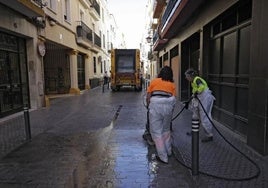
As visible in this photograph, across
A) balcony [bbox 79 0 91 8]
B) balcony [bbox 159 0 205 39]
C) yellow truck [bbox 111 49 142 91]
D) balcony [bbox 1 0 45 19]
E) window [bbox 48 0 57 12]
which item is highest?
balcony [bbox 79 0 91 8]

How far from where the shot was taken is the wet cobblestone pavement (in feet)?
14.2

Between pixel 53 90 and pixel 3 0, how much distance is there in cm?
1207

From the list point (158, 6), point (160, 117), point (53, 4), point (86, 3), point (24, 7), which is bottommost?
point (160, 117)

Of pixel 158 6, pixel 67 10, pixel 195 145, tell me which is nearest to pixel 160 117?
pixel 195 145

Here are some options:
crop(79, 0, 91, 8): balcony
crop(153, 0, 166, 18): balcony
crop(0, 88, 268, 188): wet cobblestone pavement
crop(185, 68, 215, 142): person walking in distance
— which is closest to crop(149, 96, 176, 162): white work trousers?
crop(0, 88, 268, 188): wet cobblestone pavement

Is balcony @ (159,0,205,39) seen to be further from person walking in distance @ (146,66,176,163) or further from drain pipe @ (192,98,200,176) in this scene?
drain pipe @ (192,98,200,176)

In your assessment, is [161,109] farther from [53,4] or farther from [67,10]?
[67,10]

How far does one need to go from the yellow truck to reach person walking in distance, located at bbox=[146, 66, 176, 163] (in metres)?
17.3

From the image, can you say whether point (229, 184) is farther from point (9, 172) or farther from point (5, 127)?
point (5, 127)

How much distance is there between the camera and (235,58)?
7219mm

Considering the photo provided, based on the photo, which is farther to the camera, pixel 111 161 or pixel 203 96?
pixel 203 96

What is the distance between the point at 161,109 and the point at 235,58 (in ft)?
10.4

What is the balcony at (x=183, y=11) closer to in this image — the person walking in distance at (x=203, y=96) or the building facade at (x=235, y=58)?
the building facade at (x=235, y=58)

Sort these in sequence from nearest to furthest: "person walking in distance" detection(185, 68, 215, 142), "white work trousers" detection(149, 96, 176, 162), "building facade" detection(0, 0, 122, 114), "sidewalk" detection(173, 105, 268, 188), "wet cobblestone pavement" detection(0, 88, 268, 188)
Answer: "sidewalk" detection(173, 105, 268, 188) → "wet cobblestone pavement" detection(0, 88, 268, 188) → "white work trousers" detection(149, 96, 176, 162) → "person walking in distance" detection(185, 68, 215, 142) → "building facade" detection(0, 0, 122, 114)
